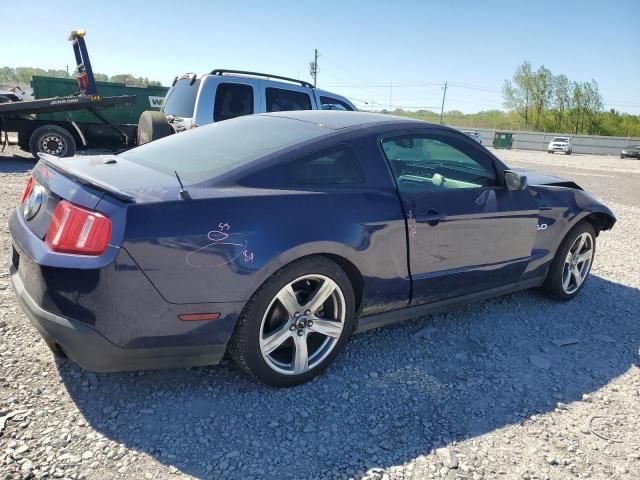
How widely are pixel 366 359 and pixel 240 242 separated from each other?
127cm

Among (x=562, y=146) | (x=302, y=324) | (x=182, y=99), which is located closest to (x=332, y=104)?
(x=182, y=99)

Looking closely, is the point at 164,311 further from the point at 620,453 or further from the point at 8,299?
the point at 620,453

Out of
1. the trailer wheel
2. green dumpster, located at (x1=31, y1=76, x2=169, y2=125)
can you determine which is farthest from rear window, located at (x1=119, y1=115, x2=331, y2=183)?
green dumpster, located at (x1=31, y1=76, x2=169, y2=125)

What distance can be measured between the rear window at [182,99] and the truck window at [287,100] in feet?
4.16

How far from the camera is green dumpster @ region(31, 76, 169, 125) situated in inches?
476

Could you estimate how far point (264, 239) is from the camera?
7.66ft

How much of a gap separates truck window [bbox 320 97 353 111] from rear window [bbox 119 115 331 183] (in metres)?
5.33

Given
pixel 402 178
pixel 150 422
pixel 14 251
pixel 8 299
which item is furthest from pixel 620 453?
pixel 8 299

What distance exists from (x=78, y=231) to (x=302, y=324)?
3.97ft

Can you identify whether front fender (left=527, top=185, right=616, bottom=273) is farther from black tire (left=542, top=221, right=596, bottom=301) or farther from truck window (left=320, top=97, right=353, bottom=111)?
truck window (left=320, top=97, right=353, bottom=111)

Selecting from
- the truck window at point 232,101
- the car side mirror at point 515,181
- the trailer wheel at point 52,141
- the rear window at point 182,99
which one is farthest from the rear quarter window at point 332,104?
the trailer wheel at point 52,141

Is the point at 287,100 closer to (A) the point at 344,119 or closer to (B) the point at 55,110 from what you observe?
(A) the point at 344,119

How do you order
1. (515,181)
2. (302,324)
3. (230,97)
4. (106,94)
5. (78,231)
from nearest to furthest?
1. (78,231)
2. (302,324)
3. (515,181)
4. (230,97)
5. (106,94)

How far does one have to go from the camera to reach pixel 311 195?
2564 millimetres
